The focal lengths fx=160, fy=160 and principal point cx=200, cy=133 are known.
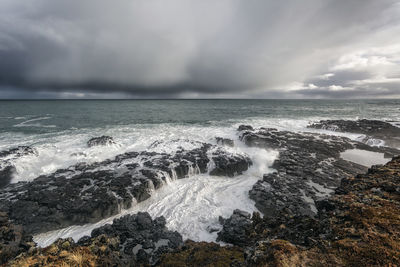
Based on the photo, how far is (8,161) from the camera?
57.4ft

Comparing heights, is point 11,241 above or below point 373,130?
below

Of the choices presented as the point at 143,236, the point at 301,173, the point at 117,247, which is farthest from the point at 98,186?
the point at 301,173

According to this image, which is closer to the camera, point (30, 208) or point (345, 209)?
point (345, 209)

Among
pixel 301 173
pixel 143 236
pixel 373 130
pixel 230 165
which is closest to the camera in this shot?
pixel 143 236

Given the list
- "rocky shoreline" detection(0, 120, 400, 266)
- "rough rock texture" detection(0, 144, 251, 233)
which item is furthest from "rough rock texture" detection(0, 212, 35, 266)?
"rough rock texture" detection(0, 144, 251, 233)

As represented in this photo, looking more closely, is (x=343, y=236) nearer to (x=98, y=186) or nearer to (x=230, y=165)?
(x=230, y=165)

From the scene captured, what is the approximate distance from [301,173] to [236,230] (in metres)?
11.0

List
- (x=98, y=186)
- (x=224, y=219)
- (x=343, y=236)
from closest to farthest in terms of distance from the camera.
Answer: (x=343, y=236)
(x=224, y=219)
(x=98, y=186)

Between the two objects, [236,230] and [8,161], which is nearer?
[236,230]

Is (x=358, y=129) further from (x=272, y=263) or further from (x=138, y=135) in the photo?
(x=138, y=135)

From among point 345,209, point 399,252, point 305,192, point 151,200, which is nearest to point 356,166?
point 305,192

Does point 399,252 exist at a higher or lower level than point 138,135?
higher

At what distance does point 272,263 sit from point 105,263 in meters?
6.08

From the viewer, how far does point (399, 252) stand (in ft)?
14.0
